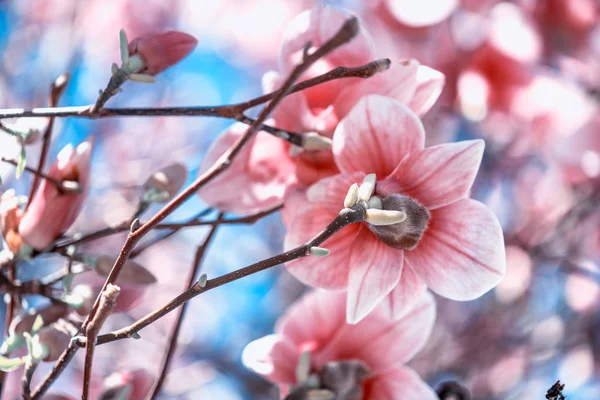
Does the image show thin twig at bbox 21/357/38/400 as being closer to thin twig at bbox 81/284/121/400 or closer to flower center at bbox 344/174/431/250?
thin twig at bbox 81/284/121/400

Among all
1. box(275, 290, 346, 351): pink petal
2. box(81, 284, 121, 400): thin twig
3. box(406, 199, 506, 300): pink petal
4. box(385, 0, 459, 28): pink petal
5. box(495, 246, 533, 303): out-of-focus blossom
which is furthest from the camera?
box(495, 246, 533, 303): out-of-focus blossom

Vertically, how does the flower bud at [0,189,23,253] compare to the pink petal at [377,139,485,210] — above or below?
above

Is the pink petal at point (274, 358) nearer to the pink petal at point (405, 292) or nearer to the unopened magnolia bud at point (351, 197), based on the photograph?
the pink petal at point (405, 292)

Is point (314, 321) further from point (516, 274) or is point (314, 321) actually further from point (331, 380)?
point (516, 274)

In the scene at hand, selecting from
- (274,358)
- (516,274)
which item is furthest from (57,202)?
(516,274)

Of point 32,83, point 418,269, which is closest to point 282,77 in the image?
point 418,269

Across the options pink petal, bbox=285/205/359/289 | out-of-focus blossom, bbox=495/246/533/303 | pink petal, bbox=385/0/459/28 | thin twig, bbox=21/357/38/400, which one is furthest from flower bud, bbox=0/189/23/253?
out-of-focus blossom, bbox=495/246/533/303

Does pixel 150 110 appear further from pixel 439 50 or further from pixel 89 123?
pixel 89 123

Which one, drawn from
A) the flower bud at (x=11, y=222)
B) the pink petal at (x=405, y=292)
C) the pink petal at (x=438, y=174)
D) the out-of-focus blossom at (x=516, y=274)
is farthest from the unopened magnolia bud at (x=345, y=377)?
the out-of-focus blossom at (x=516, y=274)
